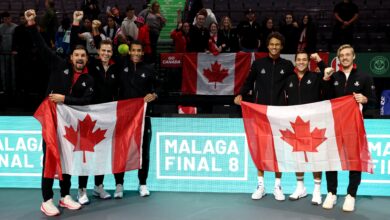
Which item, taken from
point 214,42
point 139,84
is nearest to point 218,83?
point 214,42

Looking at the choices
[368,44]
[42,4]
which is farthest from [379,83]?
[42,4]

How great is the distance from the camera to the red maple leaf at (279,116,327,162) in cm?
646

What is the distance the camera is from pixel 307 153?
6465 mm

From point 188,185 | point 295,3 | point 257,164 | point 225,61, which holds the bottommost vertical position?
point 188,185

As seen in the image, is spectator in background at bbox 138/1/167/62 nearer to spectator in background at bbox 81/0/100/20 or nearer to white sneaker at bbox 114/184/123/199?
spectator in background at bbox 81/0/100/20

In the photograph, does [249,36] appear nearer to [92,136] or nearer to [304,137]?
[304,137]

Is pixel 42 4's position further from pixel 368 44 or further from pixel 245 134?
pixel 245 134

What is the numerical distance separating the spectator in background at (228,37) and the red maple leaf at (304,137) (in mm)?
5719

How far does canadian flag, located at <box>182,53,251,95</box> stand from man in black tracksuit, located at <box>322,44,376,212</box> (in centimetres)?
562

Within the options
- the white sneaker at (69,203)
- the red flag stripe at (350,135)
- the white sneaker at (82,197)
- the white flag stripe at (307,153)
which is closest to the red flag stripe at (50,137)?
the white sneaker at (69,203)

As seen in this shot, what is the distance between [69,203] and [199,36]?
Result: 258 inches

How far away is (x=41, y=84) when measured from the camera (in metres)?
11.3

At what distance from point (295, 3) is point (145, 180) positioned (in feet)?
39.8

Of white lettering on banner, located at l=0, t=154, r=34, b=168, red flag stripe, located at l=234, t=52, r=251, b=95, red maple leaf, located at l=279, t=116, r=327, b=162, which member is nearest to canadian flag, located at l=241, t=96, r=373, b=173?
red maple leaf, located at l=279, t=116, r=327, b=162
